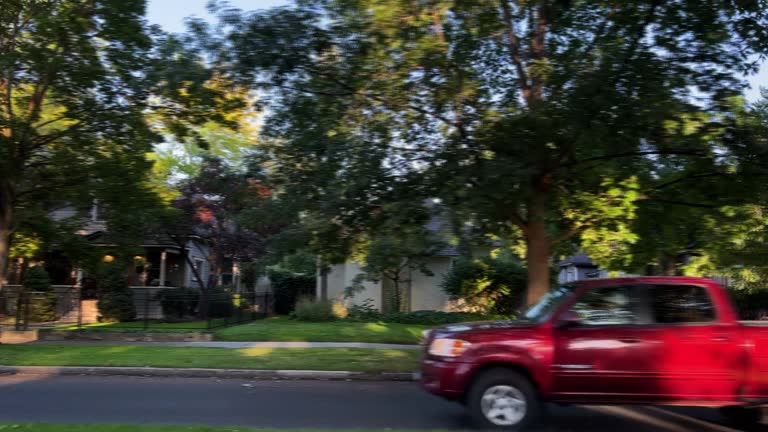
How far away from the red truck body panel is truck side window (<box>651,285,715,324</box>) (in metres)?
0.06

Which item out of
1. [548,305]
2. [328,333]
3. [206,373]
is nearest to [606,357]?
[548,305]

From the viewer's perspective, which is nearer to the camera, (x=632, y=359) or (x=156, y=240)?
(x=632, y=359)

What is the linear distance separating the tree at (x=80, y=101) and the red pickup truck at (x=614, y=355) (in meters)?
8.16

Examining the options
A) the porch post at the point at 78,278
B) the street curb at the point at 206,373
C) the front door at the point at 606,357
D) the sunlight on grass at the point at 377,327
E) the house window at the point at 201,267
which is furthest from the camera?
the house window at the point at 201,267

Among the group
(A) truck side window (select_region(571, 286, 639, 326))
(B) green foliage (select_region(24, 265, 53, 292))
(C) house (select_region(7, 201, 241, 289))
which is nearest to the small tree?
(A) truck side window (select_region(571, 286, 639, 326))

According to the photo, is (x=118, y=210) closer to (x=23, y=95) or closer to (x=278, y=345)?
(x=23, y=95)

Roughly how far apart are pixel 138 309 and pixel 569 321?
66.7 feet

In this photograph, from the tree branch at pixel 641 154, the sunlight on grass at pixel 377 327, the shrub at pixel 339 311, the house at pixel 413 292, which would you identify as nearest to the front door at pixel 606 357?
the tree branch at pixel 641 154

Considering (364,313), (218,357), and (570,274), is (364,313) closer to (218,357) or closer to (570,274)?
(218,357)

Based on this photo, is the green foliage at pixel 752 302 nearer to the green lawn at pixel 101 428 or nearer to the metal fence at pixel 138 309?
the metal fence at pixel 138 309

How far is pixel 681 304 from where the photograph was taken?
7.11m

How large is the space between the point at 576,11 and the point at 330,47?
408cm

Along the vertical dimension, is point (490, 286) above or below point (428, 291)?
above

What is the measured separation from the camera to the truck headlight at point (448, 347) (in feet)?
23.5
